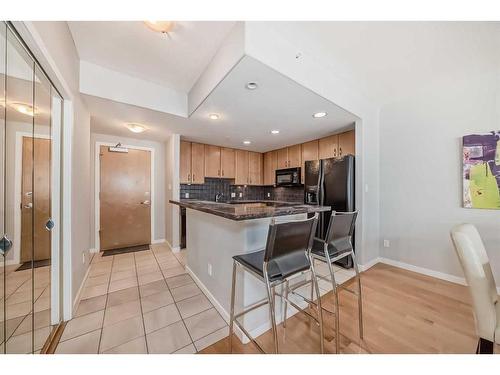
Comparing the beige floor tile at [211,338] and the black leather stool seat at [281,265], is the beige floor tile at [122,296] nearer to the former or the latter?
the beige floor tile at [211,338]

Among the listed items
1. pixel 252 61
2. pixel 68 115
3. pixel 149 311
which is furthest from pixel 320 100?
pixel 149 311

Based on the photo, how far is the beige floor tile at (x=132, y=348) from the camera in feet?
4.22

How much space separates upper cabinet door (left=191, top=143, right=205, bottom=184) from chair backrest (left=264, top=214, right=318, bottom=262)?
9.91 ft

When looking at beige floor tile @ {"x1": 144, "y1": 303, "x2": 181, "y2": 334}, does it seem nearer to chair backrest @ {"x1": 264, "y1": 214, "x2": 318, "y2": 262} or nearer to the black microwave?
chair backrest @ {"x1": 264, "y1": 214, "x2": 318, "y2": 262}

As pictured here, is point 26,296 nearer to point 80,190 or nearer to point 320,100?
point 80,190

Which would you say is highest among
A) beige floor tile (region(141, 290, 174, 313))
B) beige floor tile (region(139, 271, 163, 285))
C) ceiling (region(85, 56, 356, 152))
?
ceiling (region(85, 56, 356, 152))

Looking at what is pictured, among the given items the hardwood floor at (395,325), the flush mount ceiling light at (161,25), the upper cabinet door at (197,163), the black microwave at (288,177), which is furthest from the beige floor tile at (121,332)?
the black microwave at (288,177)

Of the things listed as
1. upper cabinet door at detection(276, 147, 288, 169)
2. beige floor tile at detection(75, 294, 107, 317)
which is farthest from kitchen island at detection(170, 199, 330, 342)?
upper cabinet door at detection(276, 147, 288, 169)

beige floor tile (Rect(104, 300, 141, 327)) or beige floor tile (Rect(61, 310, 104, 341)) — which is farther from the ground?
beige floor tile (Rect(61, 310, 104, 341))

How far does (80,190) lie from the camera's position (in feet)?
6.39

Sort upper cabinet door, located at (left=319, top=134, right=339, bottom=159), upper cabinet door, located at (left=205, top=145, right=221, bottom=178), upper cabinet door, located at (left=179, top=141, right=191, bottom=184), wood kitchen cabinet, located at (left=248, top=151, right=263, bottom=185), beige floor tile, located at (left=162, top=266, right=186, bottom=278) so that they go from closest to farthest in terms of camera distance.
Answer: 1. beige floor tile, located at (left=162, top=266, right=186, bottom=278)
2. upper cabinet door, located at (left=319, top=134, right=339, bottom=159)
3. upper cabinet door, located at (left=179, top=141, right=191, bottom=184)
4. upper cabinet door, located at (left=205, top=145, right=221, bottom=178)
5. wood kitchen cabinet, located at (left=248, top=151, right=263, bottom=185)

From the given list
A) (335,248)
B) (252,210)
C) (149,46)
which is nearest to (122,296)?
(252,210)

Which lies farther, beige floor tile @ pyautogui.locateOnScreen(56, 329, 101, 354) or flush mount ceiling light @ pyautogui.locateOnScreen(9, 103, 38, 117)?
beige floor tile @ pyautogui.locateOnScreen(56, 329, 101, 354)

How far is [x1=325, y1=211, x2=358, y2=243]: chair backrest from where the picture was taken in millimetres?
1316
